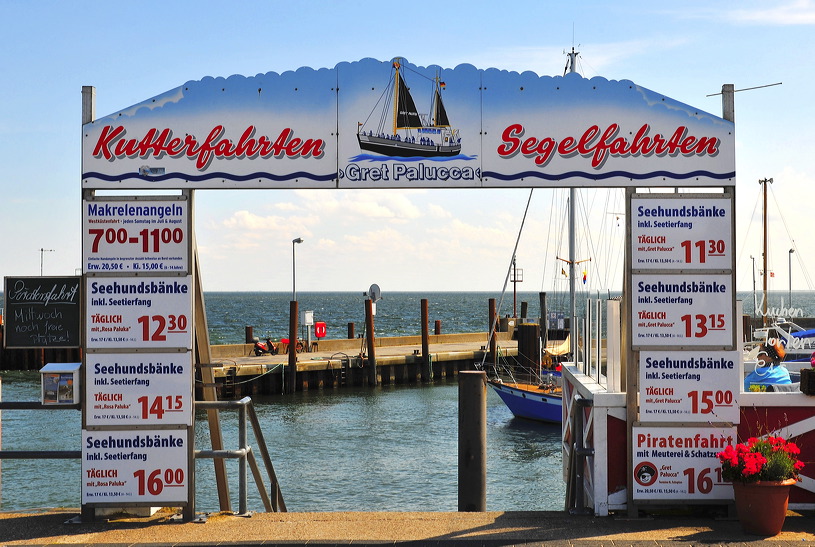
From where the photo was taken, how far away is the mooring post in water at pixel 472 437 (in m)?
10.0

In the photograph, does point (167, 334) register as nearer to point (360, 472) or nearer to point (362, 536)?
point (362, 536)

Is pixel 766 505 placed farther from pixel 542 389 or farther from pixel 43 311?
pixel 542 389

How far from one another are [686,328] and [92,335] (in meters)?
5.54

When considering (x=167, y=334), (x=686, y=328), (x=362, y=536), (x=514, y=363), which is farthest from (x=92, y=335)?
(x=514, y=363)

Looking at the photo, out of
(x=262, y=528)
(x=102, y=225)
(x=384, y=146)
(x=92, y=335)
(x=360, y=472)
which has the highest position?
(x=384, y=146)

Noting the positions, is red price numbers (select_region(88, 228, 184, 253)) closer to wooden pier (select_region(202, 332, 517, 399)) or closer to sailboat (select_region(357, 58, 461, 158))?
sailboat (select_region(357, 58, 461, 158))

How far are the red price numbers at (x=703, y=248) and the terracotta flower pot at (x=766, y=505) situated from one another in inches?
81.5

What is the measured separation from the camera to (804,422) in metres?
8.30

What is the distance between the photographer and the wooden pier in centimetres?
4103

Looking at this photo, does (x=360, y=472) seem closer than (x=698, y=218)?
No

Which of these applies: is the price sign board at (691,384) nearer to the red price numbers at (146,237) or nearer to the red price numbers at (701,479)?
the red price numbers at (701,479)

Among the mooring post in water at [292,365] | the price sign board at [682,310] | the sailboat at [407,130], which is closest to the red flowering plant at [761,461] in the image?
the price sign board at [682,310]

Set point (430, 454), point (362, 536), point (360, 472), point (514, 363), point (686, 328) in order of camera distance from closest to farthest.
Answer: point (362, 536)
point (686, 328)
point (360, 472)
point (430, 454)
point (514, 363)

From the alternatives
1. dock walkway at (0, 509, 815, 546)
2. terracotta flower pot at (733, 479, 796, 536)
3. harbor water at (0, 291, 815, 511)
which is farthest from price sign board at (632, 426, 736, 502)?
harbor water at (0, 291, 815, 511)
